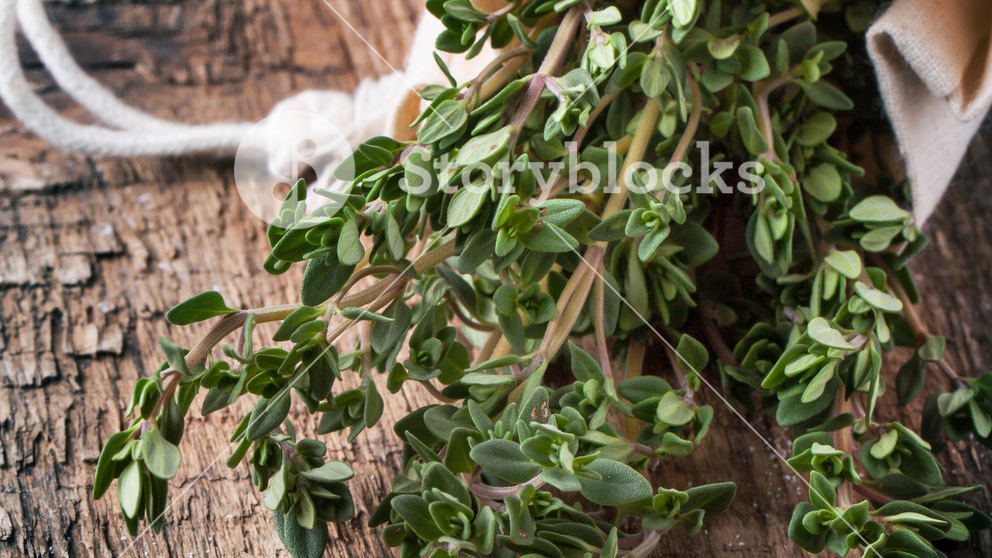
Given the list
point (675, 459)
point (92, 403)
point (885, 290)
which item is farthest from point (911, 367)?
point (92, 403)

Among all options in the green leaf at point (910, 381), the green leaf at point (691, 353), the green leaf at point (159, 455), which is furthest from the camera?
the green leaf at point (910, 381)

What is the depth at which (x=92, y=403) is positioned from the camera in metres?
0.72

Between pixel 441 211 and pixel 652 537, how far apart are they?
0.90 ft

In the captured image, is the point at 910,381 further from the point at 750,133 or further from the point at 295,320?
the point at 295,320

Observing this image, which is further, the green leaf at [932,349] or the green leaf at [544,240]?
the green leaf at [932,349]

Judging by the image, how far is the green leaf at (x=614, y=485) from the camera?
47 cm

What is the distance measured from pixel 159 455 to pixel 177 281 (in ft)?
1.26

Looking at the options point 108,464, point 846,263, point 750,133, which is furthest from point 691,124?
point 108,464

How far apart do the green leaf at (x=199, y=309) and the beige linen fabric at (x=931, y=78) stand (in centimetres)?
61

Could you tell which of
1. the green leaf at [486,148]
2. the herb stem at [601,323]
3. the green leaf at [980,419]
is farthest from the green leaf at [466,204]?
the green leaf at [980,419]

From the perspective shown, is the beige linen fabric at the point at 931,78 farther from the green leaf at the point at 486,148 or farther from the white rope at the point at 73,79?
the white rope at the point at 73,79

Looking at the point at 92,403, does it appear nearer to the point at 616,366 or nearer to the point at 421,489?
the point at 421,489

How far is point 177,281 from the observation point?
83 centimetres

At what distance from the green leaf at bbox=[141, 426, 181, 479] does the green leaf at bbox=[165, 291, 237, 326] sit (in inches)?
2.8
